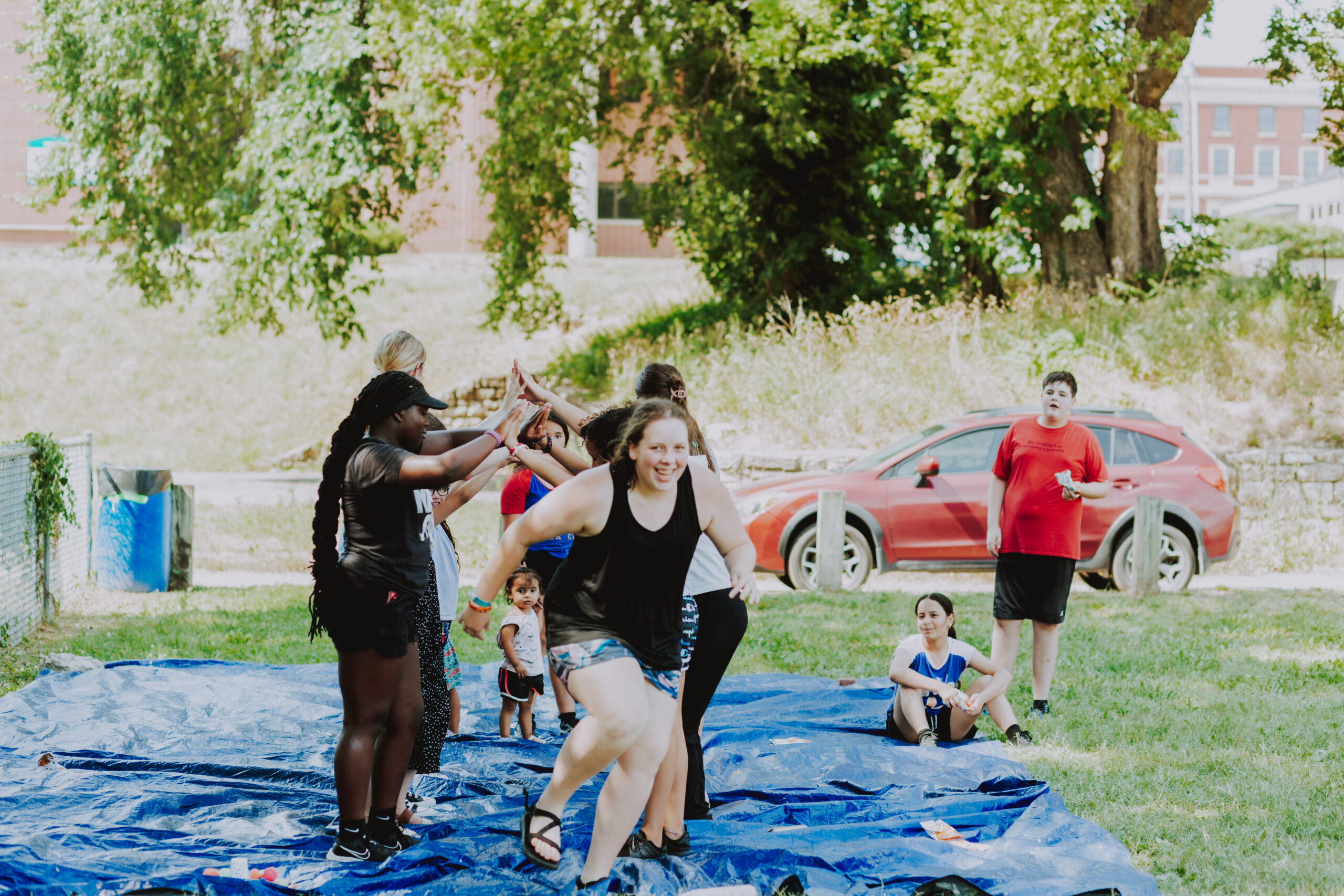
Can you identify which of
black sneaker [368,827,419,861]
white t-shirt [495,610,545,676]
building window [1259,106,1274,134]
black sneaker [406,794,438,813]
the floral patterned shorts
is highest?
building window [1259,106,1274,134]

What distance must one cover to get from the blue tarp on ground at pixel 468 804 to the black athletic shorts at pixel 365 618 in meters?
0.77

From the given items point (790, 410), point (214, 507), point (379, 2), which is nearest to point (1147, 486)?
point (790, 410)

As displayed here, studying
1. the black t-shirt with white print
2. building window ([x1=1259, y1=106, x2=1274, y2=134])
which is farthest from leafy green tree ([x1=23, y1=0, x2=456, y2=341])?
building window ([x1=1259, y1=106, x2=1274, y2=134])

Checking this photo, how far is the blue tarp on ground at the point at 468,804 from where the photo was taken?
4.17 m

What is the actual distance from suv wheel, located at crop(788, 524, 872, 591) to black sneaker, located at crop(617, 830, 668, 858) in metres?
6.93

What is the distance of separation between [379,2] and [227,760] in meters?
14.8

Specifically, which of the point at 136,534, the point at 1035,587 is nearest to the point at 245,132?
the point at 136,534

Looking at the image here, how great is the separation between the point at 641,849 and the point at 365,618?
4.29 ft

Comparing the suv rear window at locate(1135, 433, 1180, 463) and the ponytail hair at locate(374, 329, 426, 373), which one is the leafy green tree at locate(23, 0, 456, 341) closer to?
the suv rear window at locate(1135, 433, 1180, 463)

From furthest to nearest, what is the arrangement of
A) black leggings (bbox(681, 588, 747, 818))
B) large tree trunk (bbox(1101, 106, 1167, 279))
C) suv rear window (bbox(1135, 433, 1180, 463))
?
1. large tree trunk (bbox(1101, 106, 1167, 279))
2. suv rear window (bbox(1135, 433, 1180, 463))
3. black leggings (bbox(681, 588, 747, 818))

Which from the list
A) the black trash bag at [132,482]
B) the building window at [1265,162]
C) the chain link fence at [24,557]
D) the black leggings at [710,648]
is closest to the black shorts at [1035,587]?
the black leggings at [710,648]

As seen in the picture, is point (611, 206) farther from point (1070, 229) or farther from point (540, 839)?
point (540, 839)

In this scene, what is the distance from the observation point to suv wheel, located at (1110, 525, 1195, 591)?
11.2 meters

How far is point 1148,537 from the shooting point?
35.1 ft
